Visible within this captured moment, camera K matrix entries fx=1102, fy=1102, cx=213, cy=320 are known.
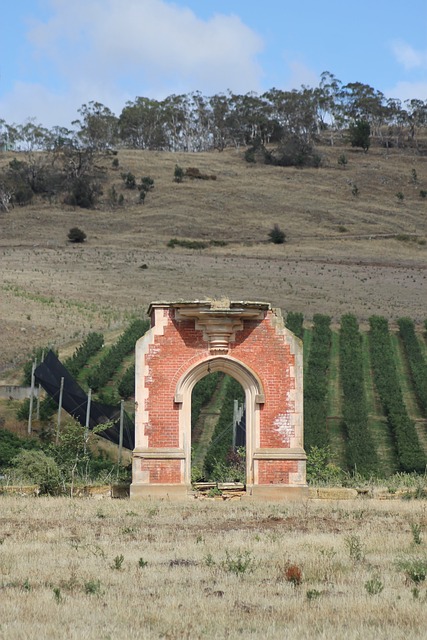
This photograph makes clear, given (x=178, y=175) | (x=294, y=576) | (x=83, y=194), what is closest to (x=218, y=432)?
(x=294, y=576)

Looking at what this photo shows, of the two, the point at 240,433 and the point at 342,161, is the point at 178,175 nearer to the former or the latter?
the point at 342,161

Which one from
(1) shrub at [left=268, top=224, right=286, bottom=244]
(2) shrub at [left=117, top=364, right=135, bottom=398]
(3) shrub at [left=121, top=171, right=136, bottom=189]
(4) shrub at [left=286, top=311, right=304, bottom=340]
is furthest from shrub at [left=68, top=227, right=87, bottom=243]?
(2) shrub at [left=117, top=364, right=135, bottom=398]

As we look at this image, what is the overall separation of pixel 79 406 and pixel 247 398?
9868 millimetres

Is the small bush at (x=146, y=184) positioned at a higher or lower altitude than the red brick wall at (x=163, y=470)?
higher

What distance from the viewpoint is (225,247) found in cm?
10431

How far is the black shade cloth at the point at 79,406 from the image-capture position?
3159 cm

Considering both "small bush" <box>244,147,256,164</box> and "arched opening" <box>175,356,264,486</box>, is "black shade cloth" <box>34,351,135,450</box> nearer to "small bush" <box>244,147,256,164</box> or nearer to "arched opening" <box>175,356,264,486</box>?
"arched opening" <box>175,356,264,486</box>

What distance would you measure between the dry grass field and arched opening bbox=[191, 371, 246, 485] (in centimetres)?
902

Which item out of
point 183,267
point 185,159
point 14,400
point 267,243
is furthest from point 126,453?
point 185,159

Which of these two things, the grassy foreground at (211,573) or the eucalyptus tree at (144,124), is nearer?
the grassy foreground at (211,573)

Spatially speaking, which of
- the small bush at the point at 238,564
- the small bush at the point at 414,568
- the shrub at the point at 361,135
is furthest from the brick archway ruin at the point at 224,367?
the shrub at the point at 361,135

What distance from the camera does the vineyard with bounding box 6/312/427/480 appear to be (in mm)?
34750

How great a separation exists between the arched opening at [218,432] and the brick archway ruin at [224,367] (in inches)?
54.4

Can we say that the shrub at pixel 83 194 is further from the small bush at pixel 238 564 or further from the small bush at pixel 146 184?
the small bush at pixel 238 564
